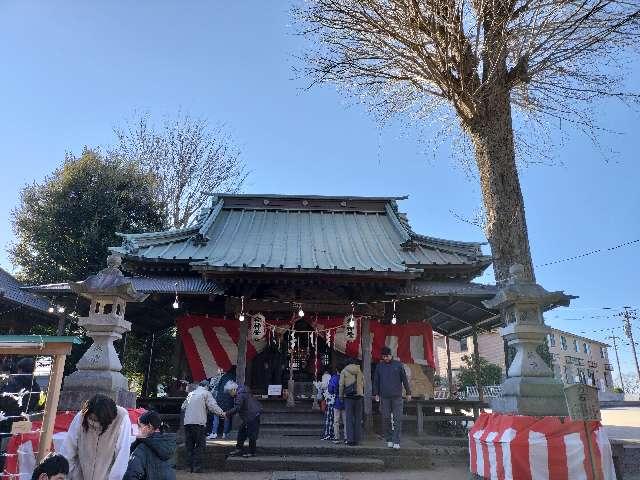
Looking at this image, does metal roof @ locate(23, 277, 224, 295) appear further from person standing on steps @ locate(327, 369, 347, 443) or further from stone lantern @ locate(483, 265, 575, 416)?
stone lantern @ locate(483, 265, 575, 416)

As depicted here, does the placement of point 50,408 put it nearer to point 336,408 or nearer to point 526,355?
point 336,408

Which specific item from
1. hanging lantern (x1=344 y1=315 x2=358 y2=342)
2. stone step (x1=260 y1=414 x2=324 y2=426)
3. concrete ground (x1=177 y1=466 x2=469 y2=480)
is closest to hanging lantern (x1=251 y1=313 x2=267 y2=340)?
stone step (x1=260 y1=414 x2=324 y2=426)

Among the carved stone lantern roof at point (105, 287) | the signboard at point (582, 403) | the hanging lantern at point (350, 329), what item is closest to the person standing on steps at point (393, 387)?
the hanging lantern at point (350, 329)

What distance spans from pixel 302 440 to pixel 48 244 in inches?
433

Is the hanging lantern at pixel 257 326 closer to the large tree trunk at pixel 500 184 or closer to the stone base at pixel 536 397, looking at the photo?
the large tree trunk at pixel 500 184

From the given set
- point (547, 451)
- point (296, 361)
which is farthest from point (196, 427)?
point (547, 451)

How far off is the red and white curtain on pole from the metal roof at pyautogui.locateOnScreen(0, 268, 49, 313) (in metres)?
5.13

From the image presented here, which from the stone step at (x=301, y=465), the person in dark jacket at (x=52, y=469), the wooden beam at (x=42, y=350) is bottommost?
the stone step at (x=301, y=465)

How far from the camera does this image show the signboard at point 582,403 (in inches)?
191

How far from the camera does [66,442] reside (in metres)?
3.62

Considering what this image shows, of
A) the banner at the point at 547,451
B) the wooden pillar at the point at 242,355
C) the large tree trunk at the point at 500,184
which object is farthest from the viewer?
the wooden pillar at the point at 242,355

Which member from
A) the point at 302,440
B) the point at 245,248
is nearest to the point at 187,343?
the point at 245,248

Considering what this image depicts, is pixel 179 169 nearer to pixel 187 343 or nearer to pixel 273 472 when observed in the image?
pixel 187 343

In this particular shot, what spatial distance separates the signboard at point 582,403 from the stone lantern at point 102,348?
242 inches
